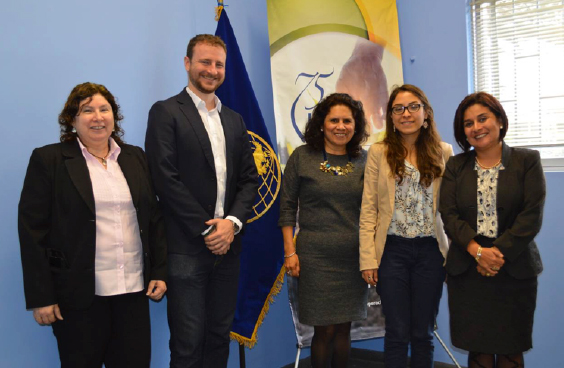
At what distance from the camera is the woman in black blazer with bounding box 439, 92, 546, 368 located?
5.95ft

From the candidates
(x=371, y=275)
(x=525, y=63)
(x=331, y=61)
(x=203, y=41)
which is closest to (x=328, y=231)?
(x=371, y=275)

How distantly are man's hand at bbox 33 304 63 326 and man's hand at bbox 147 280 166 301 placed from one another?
320 mm

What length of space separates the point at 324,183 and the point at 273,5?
1.36 metres

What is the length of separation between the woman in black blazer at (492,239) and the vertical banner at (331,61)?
1014 mm

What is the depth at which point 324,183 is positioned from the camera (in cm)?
214

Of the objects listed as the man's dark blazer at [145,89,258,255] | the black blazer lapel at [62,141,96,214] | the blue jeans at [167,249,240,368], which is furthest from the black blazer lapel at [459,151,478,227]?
the black blazer lapel at [62,141,96,214]

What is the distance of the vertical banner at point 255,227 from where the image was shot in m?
2.48

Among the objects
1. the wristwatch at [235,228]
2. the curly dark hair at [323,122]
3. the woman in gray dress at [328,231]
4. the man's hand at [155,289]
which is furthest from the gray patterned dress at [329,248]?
the man's hand at [155,289]

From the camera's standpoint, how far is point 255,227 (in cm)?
250

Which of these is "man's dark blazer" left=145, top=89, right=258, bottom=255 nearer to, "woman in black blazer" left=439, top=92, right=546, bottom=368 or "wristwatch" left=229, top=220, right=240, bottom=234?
"wristwatch" left=229, top=220, right=240, bottom=234

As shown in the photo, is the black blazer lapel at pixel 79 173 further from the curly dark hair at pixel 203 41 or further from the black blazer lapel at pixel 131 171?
the curly dark hair at pixel 203 41

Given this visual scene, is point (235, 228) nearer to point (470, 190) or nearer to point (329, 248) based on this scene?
point (329, 248)

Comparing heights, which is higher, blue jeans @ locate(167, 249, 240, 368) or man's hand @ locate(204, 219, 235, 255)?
man's hand @ locate(204, 219, 235, 255)

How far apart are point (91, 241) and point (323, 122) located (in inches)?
48.5
